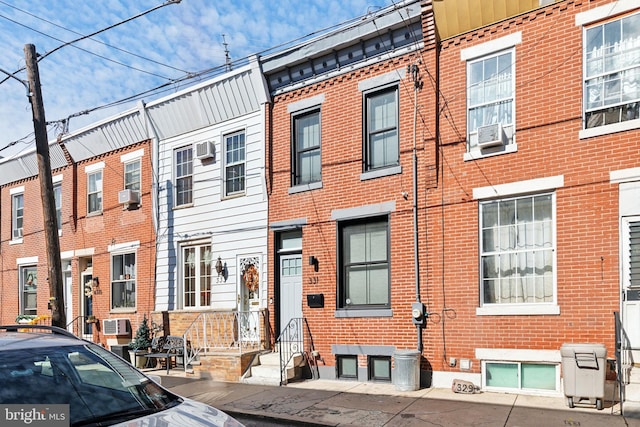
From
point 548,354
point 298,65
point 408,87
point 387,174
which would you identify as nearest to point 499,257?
point 548,354

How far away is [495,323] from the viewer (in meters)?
9.92

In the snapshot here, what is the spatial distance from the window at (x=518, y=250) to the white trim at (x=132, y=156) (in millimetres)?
10839

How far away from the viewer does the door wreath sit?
13812 millimetres

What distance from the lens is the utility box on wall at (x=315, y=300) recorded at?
40.2ft

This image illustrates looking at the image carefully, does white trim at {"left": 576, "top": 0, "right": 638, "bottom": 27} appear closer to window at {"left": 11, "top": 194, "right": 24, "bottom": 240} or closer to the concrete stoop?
the concrete stoop

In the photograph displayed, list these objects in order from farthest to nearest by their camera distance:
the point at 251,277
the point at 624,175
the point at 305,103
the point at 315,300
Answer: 1. the point at 251,277
2. the point at 305,103
3. the point at 315,300
4. the point at 624,175

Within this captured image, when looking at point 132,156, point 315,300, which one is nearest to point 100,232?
point 132,156

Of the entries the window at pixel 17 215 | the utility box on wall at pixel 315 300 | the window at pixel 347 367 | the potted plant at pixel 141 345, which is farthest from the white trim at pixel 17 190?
the window at pixel 347 367

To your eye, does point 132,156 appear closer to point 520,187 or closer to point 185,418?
point 520,187

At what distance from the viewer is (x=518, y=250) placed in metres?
9.95

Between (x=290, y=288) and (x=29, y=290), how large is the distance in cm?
1304

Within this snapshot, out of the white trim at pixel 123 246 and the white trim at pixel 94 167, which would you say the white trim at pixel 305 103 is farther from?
the white trim at pixel 94 167

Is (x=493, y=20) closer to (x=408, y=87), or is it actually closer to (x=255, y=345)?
(x=408, y=87)

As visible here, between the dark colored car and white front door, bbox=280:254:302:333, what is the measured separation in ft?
26.6
